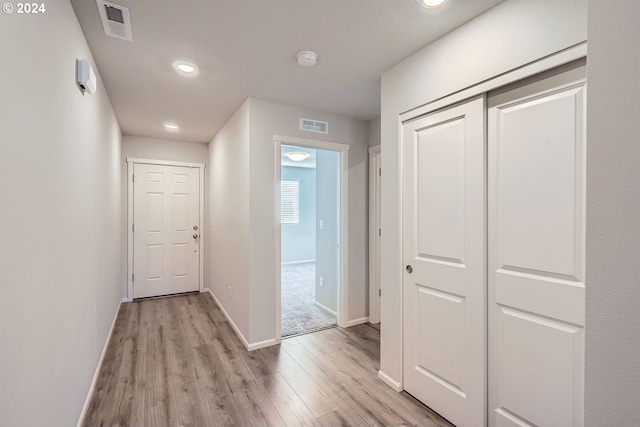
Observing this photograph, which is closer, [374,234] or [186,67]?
[186,67]

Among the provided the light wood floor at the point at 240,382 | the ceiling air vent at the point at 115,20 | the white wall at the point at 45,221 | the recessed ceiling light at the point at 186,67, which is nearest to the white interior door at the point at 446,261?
the light wood floor at the point at 240,382

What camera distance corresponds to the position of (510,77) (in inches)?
59.1

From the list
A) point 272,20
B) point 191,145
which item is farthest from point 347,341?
point 191,145

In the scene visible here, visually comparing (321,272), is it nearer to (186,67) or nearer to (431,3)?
→ (186,67)

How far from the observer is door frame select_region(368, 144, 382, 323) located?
3447mm

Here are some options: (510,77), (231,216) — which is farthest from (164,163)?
(510,77)

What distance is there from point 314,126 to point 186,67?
1.38 metres

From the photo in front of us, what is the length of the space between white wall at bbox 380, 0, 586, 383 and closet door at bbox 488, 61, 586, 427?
6.3 inches

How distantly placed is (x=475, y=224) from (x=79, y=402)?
8.78ft

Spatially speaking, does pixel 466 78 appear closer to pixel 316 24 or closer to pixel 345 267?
pixel 316 24

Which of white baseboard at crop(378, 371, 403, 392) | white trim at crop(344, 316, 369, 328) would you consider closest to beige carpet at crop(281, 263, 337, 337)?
white trim at crop(344, 316, 369, 328)

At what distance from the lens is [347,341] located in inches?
118

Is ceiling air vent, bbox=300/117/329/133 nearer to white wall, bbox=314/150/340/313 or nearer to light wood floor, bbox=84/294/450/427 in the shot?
white wall, bbox=314/150/340/313

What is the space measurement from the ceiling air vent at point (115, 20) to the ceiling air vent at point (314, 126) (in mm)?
1644
